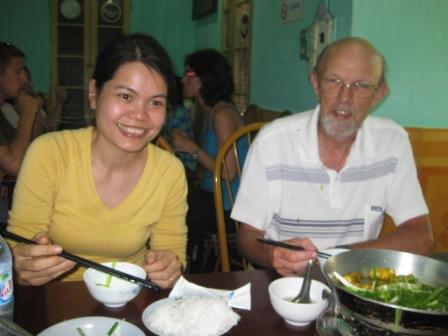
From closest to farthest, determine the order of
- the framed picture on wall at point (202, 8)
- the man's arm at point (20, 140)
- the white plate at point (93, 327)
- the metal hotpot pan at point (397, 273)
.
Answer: the metal hotpot pan at point (397, 273) < the white plate at point (93, 327) < the man's arm at point (20, 140) < the framed picture on wall at point (202, 8)

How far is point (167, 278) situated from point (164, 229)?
0.37m

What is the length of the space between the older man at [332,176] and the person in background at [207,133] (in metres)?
0.98

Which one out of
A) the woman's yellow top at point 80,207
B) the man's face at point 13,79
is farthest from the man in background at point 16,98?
the woman's yellow top at point 80,207

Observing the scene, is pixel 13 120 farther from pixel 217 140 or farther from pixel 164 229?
pixel 164 229

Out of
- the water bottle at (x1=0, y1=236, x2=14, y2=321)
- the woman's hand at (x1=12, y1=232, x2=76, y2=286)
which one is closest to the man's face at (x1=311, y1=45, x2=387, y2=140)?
the woman's hand at (x1=12, y1=232, x2=76, y2=286)

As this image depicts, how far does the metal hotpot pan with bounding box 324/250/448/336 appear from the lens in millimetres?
655

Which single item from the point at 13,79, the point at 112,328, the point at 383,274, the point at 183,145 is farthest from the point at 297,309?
the point at 13,79

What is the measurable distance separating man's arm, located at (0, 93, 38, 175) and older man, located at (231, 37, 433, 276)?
1.51 metres

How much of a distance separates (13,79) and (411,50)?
234cm

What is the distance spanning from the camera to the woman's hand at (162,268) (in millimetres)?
1090

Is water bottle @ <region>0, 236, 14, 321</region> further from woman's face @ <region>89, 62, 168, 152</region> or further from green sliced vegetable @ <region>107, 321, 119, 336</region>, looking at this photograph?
woman's face @ <region>89, 62, 168, 152</region>

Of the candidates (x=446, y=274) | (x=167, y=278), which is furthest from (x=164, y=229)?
(x=446, y=274)

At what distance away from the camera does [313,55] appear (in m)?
2.78

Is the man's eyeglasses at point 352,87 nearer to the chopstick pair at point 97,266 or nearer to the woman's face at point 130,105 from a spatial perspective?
the woman's face at point 130,105
